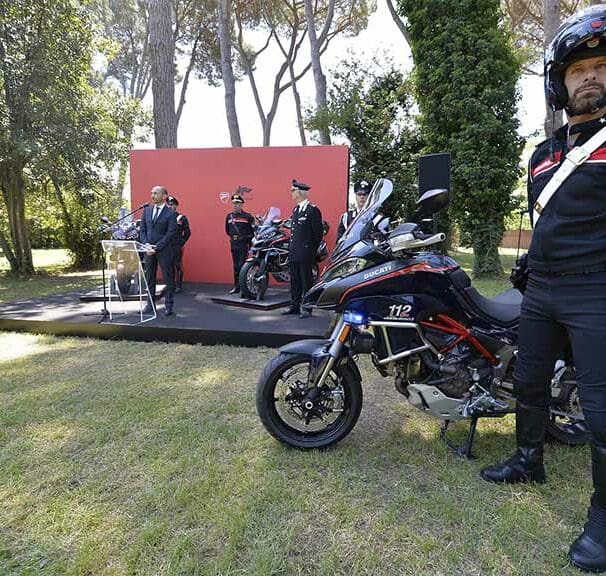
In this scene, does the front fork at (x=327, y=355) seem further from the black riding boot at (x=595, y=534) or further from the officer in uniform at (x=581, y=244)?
the black riding boot at (x=595, y=534)

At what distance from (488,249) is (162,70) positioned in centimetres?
853

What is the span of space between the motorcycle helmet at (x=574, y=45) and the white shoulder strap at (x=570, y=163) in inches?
6.2

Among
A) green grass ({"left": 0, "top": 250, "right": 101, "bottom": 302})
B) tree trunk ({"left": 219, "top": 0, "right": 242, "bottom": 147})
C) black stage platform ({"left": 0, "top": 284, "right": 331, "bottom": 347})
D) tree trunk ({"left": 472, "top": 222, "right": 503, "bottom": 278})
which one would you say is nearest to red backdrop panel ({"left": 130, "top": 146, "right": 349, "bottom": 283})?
green grass ({"left": 0, "top": 250, "right": 101, "bottom": 302})

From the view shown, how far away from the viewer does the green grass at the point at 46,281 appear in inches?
328

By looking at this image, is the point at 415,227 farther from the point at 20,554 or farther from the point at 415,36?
the point at 415,36

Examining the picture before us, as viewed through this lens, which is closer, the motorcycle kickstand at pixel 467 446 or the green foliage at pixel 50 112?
the motorcycle kickstand at pixel 467 446

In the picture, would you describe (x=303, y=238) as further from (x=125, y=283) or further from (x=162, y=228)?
(x=125, y=283)

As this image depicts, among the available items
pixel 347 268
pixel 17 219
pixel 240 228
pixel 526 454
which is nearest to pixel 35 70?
pixel 17 219

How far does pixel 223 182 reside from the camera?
8.92 meters

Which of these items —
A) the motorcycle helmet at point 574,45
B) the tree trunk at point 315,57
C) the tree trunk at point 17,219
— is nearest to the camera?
the motorcycle helmet at point 574,45

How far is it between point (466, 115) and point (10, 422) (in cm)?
871

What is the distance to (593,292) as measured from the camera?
1.71m

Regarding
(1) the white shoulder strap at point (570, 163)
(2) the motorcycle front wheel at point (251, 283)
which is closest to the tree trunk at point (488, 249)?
(2) the motorcycle front wheel at point (251, 283)

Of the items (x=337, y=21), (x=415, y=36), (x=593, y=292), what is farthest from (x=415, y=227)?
(x=337, y=21)
